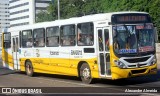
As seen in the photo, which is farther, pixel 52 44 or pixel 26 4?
pixel 26 4

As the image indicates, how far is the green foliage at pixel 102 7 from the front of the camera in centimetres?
4884

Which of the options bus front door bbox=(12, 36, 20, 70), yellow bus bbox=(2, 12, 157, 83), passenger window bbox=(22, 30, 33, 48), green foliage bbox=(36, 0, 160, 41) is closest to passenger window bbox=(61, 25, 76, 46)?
yellow bus bbox=(2, 12, 157, 83)

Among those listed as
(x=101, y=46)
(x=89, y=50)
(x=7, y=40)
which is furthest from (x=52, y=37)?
(x=7, y=40)

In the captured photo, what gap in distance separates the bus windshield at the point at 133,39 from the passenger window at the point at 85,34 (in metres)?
1.36

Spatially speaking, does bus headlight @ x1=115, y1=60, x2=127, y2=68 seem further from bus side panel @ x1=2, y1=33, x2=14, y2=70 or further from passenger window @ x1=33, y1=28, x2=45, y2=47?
bus side panel @ x1=2, y1=33, x2=14, y2=70

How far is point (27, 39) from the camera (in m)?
22.3

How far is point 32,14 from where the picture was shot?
558 feet

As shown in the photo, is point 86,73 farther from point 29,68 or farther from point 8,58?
point 8,58

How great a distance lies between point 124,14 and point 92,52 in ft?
6.63

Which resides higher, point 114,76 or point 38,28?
point 38,28

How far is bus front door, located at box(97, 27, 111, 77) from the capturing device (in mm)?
15602

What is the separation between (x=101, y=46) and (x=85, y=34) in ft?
4.02

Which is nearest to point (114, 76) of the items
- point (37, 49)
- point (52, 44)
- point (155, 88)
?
point (155, 88)

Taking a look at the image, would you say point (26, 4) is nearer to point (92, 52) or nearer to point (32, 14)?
point (32, 14)
